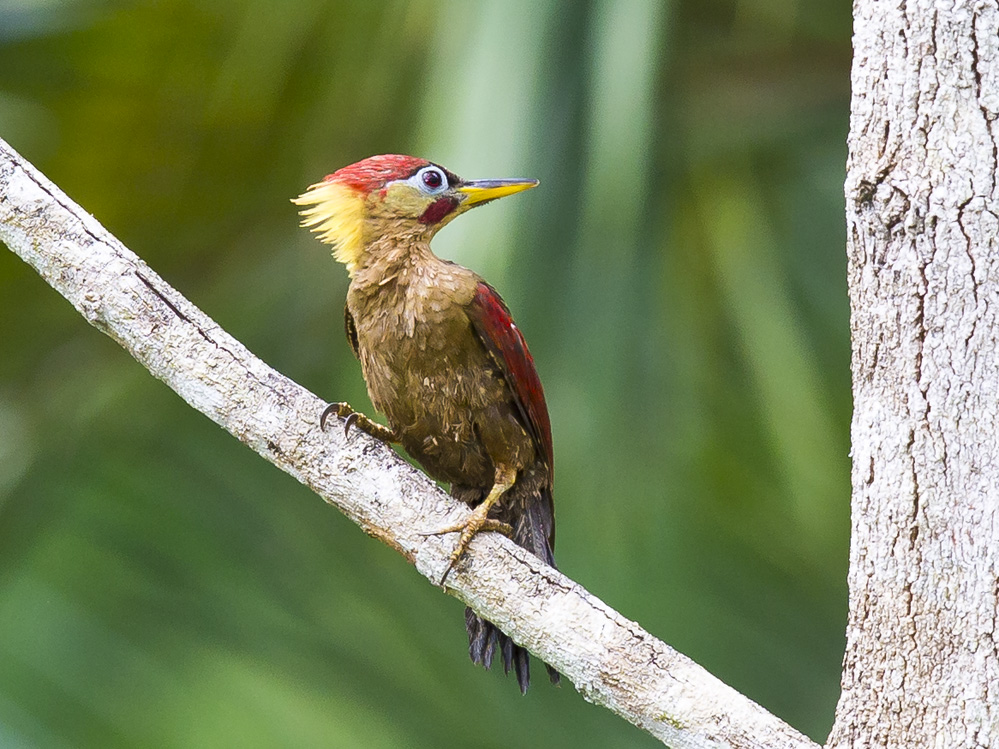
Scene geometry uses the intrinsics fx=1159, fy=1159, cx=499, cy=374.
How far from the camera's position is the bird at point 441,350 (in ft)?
10.5

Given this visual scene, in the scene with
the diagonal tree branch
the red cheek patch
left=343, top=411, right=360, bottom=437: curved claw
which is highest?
the red cheek patch

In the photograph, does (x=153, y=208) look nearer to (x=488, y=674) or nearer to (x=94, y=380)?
(x=94, y=380)

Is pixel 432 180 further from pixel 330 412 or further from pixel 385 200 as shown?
pixel 330 412

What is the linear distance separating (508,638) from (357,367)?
1.64m

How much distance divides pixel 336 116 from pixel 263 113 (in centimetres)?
46

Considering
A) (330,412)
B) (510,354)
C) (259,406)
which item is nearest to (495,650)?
(510,354)

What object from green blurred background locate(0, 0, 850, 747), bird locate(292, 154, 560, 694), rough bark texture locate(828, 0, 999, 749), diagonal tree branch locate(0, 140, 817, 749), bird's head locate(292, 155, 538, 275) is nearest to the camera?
rough bark texture locate(828, 0, 999, 749)

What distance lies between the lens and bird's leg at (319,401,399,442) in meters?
2.79

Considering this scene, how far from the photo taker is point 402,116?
199 inches

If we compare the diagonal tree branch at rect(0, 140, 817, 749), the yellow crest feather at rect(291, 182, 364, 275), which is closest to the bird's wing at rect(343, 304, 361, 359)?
the yellow crest feather at rect(291, 182, 364, 275)

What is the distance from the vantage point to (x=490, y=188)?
11.0 ft

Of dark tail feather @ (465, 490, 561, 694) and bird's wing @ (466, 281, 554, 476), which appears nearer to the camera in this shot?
bird's wing @ (466, 281, 554, 476)

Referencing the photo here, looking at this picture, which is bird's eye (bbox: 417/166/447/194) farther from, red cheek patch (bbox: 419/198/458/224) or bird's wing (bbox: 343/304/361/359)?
bird's wing (bbox: 343/304/361/359)

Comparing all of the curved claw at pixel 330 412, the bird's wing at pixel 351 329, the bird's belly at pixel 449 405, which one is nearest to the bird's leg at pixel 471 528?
the bird's belly at pixel 449 405
